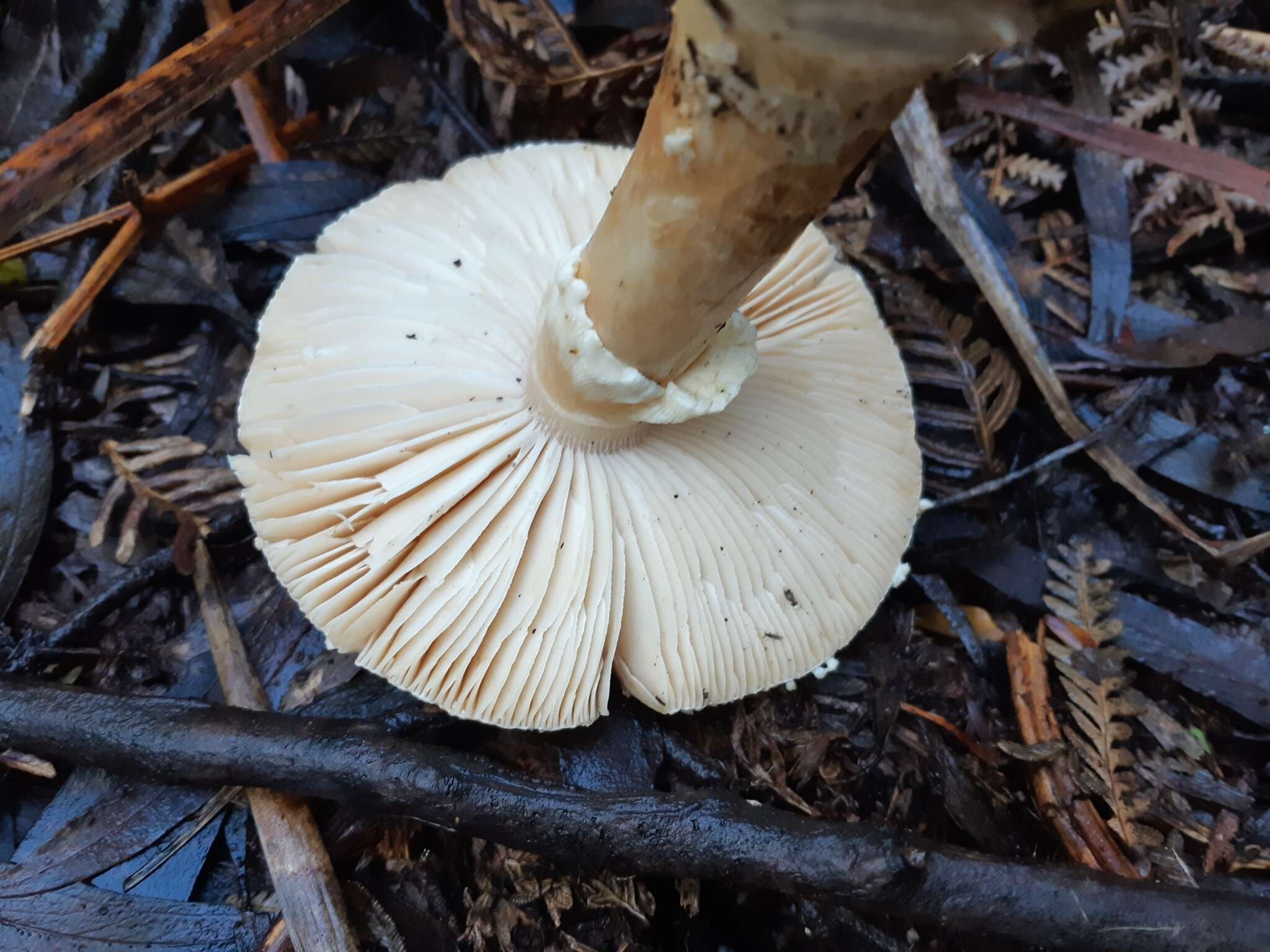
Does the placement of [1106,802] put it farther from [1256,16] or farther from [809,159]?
[1256,16]

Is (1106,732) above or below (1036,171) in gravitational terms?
below

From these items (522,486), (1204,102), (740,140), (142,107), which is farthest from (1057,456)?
(142,107)

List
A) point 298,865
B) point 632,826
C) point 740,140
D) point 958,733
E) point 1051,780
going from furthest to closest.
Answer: point 958,733 < point 1051,780 < point 298,865 < point 632,826 < point 740,140

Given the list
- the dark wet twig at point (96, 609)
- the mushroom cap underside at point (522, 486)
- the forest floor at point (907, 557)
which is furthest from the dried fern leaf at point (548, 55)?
the dark wet twig at point (96, 609)

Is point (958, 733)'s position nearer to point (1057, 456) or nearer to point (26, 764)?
point (1057, 456)

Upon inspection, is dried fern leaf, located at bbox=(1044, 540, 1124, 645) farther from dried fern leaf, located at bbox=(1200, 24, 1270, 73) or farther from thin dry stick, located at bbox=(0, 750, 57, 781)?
thin dry stick, located at bbox=(0, 750, 57, 781)

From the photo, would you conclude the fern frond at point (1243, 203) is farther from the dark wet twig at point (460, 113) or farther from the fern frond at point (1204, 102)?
the dark wet twig at point (460, 113)

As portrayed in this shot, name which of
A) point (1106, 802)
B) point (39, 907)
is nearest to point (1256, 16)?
point (1106, 802)
